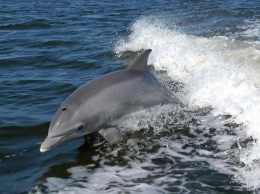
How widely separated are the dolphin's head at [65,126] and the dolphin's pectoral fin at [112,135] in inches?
13.8

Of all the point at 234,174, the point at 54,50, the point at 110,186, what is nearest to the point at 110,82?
the point at 110,186

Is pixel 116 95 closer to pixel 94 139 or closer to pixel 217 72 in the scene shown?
pixel 94 139

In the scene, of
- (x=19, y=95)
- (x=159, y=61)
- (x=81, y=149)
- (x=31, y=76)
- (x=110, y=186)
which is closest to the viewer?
(x=110, y=186)

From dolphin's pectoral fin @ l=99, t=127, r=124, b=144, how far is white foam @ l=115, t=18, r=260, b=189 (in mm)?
1707

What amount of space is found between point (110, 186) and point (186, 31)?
13171 millimetres

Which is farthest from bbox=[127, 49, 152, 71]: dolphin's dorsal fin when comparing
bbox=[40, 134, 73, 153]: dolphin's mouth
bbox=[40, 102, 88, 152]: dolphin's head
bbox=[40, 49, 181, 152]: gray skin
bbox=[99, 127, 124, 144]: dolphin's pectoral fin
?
bbox=[40, 134, 73, 153]: dolphin's mouth

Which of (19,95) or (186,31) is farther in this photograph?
(186,31)

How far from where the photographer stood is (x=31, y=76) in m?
12.4

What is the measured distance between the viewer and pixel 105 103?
801cm

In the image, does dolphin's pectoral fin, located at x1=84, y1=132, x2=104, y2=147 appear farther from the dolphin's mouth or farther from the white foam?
the white foam

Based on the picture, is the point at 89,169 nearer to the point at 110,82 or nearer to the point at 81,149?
the point at 81,149

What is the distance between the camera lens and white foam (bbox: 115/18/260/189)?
832 centimetres

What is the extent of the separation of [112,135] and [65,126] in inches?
36.7

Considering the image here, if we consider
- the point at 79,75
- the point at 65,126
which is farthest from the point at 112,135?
the point at 79,75
